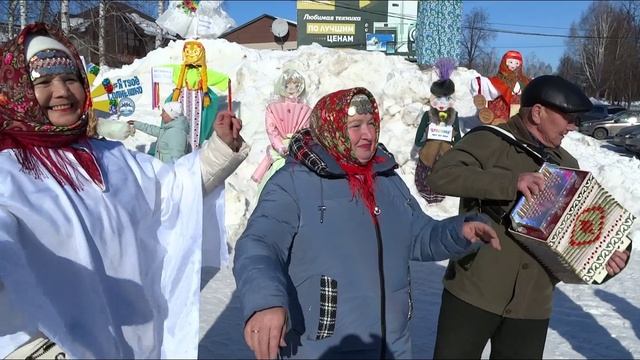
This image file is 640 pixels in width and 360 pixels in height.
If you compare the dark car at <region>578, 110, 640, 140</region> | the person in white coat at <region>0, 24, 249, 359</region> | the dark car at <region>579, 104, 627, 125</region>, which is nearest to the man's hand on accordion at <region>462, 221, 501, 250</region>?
the person in white coat at <region>0, 24, 249, 359</region>

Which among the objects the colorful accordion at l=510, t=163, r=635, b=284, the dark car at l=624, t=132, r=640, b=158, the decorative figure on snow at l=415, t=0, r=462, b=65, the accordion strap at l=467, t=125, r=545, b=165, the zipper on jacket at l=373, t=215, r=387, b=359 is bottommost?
the dark car at l=624, t=132, r=640, b=158

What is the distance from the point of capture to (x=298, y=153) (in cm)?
198

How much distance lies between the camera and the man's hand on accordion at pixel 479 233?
1.75m

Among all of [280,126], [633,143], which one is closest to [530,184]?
[280,126]

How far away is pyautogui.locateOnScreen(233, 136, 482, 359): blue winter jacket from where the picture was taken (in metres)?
1.82

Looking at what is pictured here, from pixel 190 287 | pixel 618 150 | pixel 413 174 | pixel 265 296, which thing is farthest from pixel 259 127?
pixel 618 150

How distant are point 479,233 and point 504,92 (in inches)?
283

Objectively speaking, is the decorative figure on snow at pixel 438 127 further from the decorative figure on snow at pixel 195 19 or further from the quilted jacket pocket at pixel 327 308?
the decorative figure on snow at pixel 195 19

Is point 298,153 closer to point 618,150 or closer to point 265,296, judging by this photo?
point 265,296

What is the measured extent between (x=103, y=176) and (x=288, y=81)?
16.8 feet

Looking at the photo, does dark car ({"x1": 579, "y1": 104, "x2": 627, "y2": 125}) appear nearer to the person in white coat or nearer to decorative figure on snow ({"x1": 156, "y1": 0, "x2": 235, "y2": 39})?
decorative figure on snow ({"x1": 156, "y1": 0, "x2": 235, "y2": 39})

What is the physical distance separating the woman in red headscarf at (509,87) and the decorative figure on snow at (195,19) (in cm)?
735

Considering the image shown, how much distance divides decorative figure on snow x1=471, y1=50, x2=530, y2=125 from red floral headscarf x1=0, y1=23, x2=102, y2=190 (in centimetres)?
719

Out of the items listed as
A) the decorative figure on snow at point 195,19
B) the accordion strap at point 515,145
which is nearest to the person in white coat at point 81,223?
the accordion strap at point 515,145
